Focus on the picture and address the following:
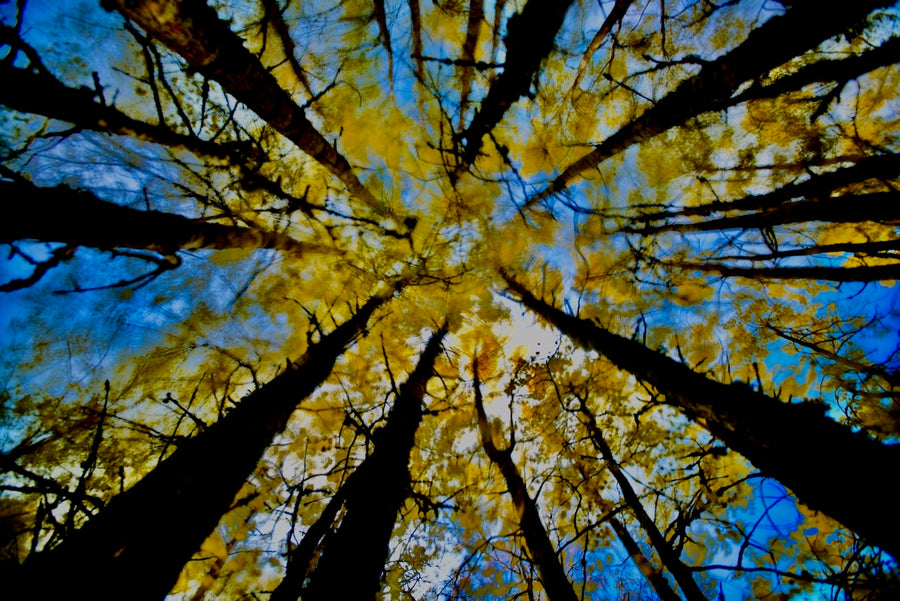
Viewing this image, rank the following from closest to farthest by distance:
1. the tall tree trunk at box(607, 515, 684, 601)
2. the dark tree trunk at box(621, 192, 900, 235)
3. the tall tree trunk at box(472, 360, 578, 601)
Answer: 1. the tall tree trunk at box(472, 360, 578, 601)
2. the dark tree trunk at box(621, 192, 900, 235)
3. the tall tree trunk at box(607, 515, 684, 601)

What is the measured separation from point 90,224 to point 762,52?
659 centimetres

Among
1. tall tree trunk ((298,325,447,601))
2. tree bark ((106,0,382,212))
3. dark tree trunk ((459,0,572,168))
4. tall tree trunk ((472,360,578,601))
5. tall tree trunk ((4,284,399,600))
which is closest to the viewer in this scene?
tall tree trunk ((4,284,399,600))

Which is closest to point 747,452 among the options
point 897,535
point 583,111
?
point 897,535

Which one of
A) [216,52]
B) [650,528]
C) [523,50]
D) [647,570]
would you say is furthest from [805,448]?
[216,52]

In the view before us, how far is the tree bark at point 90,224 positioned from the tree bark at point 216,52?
1.50m

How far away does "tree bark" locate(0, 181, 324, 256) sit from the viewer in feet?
7.57

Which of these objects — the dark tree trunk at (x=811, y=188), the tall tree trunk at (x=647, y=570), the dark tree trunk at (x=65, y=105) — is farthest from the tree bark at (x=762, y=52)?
the dark tree trunk at (x=65, y=105)

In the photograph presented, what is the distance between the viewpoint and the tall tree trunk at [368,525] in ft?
8.33

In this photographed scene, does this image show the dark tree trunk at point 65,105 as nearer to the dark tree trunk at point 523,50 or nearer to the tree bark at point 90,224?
the tree bark at point 90,224

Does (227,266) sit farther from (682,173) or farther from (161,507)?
(682,173)

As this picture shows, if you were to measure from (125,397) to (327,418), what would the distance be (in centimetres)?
379

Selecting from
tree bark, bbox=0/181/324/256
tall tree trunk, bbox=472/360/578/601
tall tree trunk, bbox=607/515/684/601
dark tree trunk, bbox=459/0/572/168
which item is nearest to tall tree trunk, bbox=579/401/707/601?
tall tree trunk, bbox=607/515/684/601

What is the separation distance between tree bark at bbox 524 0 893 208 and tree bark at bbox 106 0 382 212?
4.85 metres

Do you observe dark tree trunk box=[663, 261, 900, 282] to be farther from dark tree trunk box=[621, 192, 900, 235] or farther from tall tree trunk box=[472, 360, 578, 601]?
tall tree trunk box=[472, 360, 578, 601]
